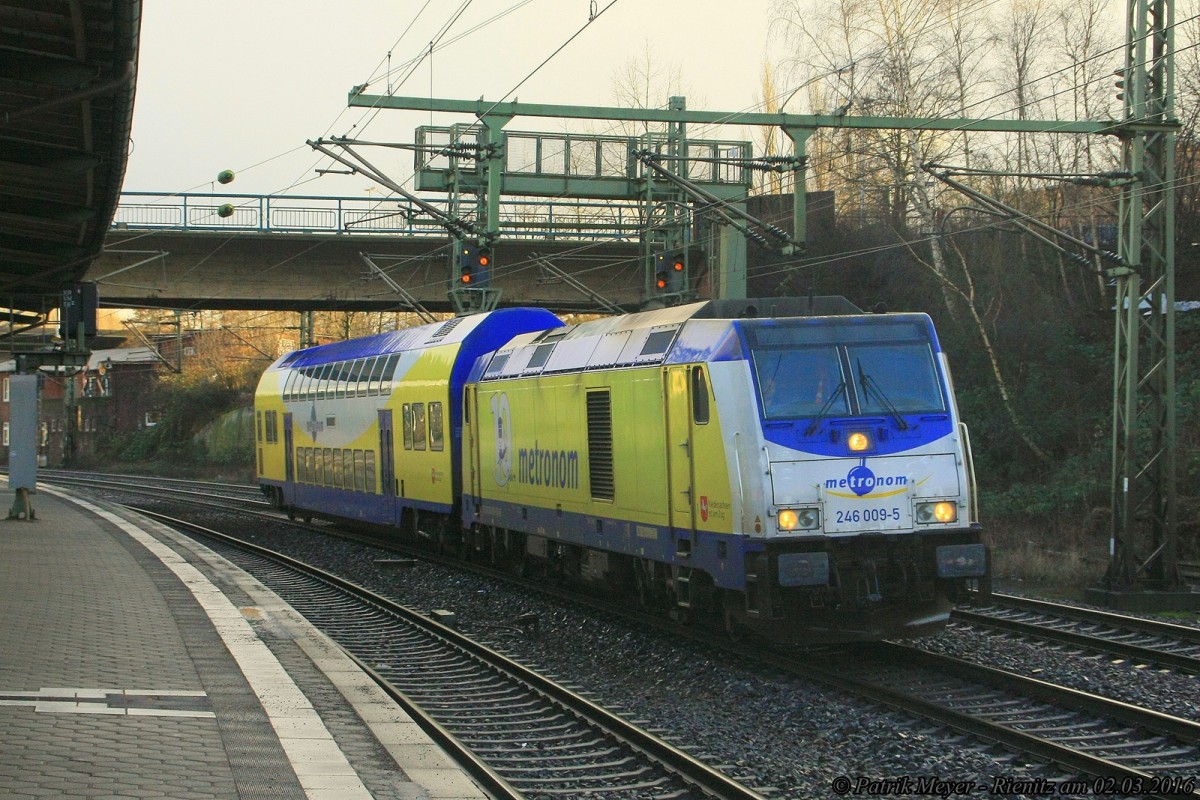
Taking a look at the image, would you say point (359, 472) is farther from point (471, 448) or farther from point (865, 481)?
point (865, 481)

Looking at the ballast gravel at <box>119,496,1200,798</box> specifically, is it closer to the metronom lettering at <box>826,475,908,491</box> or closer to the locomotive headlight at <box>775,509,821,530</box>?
the locomotive headlight at <box>775,509,821,530</box>

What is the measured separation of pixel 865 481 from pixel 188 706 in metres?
5.56

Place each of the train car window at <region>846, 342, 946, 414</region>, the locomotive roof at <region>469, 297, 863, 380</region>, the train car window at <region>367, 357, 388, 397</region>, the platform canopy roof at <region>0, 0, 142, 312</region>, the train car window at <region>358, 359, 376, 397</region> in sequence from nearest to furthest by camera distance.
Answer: the platform canopy roof at <region>0, 0, 142, 312</region> → the train car window at <region>846, 342, 946, 414</region> → the locomotive roof at <region>469, 297, 863, 380</region> → the train car window at <region>367, 357, 388, 397</region> → the train car window at <region>358, 359, 376, 397</region>

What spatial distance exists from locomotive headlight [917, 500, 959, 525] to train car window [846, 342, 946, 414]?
32.9 inches

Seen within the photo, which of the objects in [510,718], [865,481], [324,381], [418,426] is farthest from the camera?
[324,381]

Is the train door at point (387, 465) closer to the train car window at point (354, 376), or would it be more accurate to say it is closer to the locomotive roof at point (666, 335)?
the train car window at point (354, 376)

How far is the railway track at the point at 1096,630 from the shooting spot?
11.0 meters

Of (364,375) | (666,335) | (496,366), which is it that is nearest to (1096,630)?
(666,335)

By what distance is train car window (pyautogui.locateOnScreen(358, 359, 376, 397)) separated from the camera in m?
23.4

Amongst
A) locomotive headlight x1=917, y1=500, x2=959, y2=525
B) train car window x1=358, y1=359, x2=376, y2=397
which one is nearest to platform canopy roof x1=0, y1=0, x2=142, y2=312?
train car window x1=358, y1=359, x2=376, y2=397

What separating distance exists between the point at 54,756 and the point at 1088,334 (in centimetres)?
2450

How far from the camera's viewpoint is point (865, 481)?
417 inches

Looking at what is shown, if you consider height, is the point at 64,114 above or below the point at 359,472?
above

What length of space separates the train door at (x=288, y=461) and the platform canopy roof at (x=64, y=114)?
9927 millimetres
